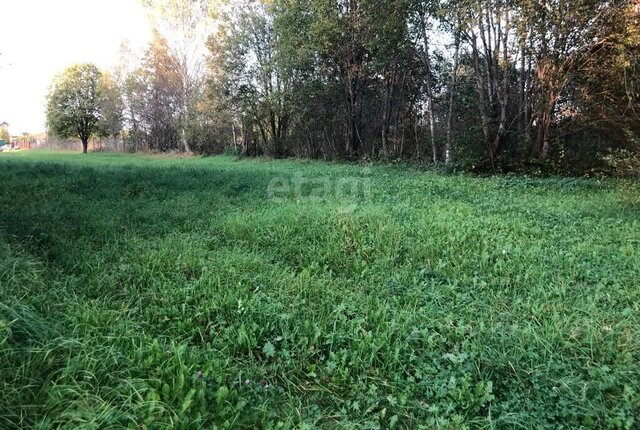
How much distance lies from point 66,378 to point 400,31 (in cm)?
1335

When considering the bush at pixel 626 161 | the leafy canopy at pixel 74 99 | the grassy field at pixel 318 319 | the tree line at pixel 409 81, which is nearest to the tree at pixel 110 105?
the leafy canopy at pixel 74 99

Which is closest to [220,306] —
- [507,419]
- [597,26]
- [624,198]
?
[507,419]

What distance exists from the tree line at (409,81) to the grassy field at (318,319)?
465 cm

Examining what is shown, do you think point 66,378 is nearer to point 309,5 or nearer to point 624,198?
point 624,198

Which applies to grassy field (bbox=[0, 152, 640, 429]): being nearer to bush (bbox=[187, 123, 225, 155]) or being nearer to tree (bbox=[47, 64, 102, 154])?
bush (bbox=[187, 123, 225, 155])

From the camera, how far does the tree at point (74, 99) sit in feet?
111

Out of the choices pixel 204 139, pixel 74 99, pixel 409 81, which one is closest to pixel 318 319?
pixel 409 81

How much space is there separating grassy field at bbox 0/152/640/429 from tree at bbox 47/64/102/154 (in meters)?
34.8

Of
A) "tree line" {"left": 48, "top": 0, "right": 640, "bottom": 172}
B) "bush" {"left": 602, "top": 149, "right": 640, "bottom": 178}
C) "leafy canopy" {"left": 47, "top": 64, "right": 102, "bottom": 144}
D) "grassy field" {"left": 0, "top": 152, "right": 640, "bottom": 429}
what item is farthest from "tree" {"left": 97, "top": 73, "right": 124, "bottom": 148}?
"bush" {"left": 602, "top": 149, "right": 640, "bottom": 178}

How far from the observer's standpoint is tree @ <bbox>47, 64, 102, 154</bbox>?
111ft

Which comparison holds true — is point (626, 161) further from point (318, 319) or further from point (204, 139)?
point (204, 139)

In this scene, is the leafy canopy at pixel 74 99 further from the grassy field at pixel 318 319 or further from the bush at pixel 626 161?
the bush at pixel 626 161

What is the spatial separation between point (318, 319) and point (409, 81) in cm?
1525

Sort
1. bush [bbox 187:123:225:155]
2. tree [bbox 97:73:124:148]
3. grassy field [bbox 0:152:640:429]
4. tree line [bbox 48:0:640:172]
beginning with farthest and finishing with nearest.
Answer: tree [bbox 97:73:124:148] → bush [bbox 187:123:225:155] → tree line [bbox 48:0:640:172] → grassy field [bbox 0:152:640:429]
